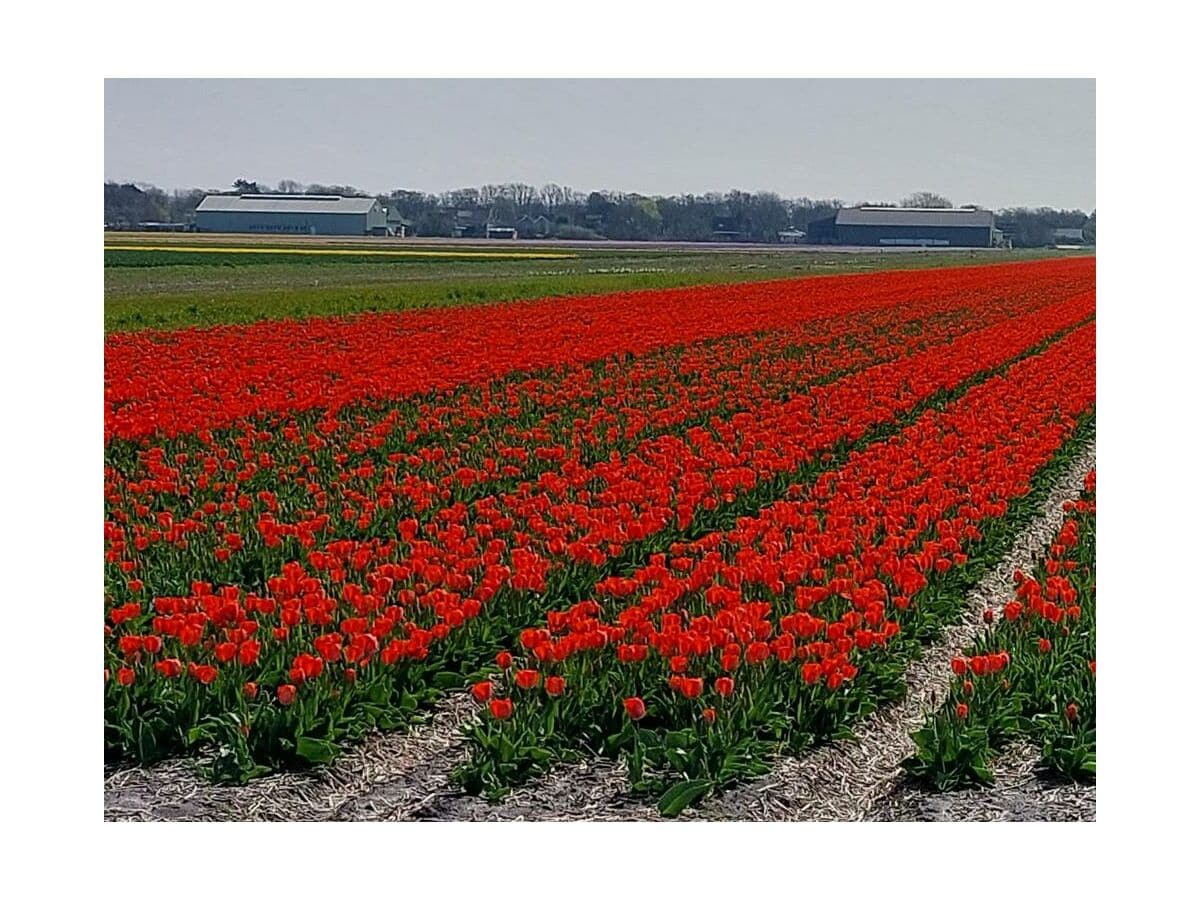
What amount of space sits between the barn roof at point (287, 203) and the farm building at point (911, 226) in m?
2.36

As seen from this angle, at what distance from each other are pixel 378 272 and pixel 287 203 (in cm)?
95

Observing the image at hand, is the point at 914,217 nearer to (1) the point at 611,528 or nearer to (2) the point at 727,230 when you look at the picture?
(2) the point at 727,230

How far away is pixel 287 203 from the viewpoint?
7.87 meters

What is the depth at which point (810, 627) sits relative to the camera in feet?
20.5

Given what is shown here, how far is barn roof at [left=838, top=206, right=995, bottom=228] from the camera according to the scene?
7.98 m

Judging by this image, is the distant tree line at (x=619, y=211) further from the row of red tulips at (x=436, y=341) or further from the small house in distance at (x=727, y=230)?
the row of red tulips at (x=436, y=341)

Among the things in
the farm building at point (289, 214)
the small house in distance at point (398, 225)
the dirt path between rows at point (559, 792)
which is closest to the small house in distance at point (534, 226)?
the small house in distance at point (398, 225)

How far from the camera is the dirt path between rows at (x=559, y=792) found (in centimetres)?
582

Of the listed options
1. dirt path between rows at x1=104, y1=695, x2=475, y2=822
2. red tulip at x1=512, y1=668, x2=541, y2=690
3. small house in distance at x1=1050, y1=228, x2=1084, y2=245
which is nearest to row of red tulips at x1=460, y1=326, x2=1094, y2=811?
red tulip at x1=512, y1=668, x2=541, y2=690

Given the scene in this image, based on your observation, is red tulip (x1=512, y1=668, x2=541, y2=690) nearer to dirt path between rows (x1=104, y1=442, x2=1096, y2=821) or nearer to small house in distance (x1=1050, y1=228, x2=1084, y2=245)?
dirt path between rows (x1=104, y1=442, x2=1096, y2=821)

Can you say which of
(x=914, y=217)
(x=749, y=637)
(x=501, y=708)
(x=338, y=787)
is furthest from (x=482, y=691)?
(x=914, y=217)
